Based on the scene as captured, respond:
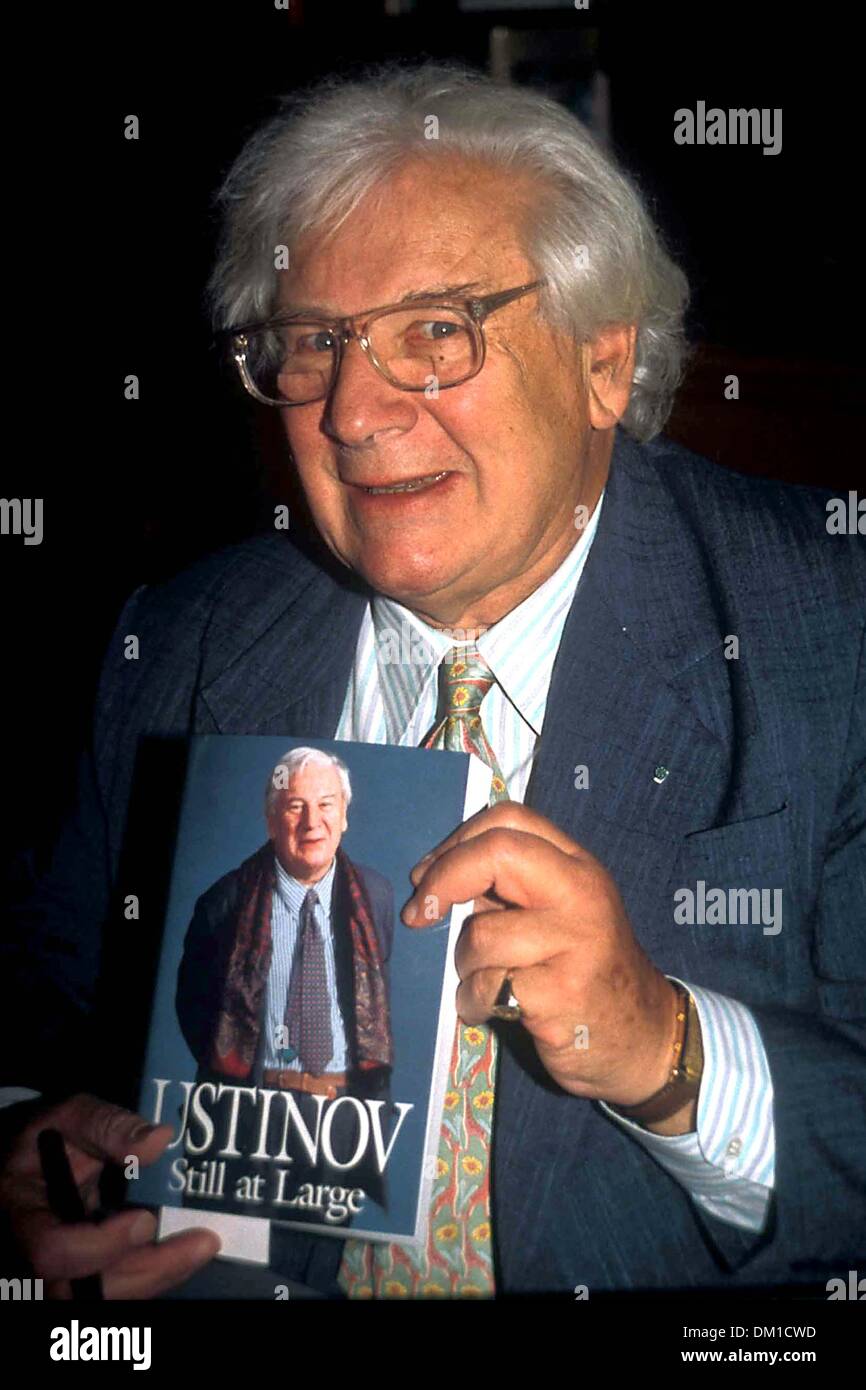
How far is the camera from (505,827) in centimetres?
102

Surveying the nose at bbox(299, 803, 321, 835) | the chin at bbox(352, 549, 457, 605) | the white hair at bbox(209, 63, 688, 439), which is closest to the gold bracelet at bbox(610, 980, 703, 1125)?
the nose at bbox(299, 803, 321, 835)

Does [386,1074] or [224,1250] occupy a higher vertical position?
[386,1074]

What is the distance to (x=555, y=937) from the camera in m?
1.01

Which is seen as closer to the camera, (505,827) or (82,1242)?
(505,827)

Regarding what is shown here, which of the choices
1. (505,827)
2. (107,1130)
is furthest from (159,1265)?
(505,827)

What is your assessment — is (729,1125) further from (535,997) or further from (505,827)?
(505,827)

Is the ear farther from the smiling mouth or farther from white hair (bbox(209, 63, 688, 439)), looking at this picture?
the smiling mouth

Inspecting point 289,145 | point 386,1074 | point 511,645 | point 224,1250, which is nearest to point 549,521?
point 511,645

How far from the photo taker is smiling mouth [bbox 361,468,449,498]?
1.28 meters

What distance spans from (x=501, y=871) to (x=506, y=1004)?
0.12m

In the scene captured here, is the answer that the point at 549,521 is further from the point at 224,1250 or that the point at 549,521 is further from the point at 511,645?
the point at 224,1250

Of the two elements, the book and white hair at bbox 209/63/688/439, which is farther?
white hair at bbox 209/63/688/439

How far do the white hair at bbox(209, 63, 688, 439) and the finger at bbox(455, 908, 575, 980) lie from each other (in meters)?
0.66

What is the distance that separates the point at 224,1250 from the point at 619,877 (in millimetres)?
495
